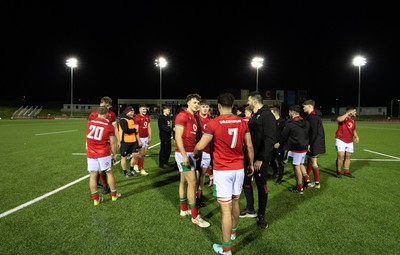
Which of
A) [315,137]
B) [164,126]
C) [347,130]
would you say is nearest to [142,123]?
[164,126]

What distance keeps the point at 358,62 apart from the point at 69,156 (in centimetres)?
4700

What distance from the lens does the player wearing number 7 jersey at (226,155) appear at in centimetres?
305

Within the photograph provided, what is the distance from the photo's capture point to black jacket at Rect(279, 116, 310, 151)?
5.35 m

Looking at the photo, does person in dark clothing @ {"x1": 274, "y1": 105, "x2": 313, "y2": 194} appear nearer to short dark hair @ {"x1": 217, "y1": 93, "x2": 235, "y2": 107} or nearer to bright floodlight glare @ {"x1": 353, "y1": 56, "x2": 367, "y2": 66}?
short dark hair @ {"x1": 217, "y1": 93, "x2": 235, "y2": 107}

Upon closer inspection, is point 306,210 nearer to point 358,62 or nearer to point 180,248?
point 180,248

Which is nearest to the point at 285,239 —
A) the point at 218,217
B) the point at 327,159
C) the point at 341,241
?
the point at 341,241

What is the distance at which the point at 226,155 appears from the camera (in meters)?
3.10

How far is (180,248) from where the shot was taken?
10.9ft

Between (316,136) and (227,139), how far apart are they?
4.08m

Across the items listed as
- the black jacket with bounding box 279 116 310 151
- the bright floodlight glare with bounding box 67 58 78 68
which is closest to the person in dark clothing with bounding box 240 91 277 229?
the black jacket with bounding box 279 116 310 151

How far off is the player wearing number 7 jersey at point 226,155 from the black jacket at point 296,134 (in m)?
2.72

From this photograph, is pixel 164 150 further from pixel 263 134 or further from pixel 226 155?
pixel 226 155

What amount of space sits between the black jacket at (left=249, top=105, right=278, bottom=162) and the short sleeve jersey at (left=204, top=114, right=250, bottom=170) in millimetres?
831

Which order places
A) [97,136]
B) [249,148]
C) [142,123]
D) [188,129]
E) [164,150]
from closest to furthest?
[249,148] → [188,129] → [97,136] → [142,123] → [164,150]
